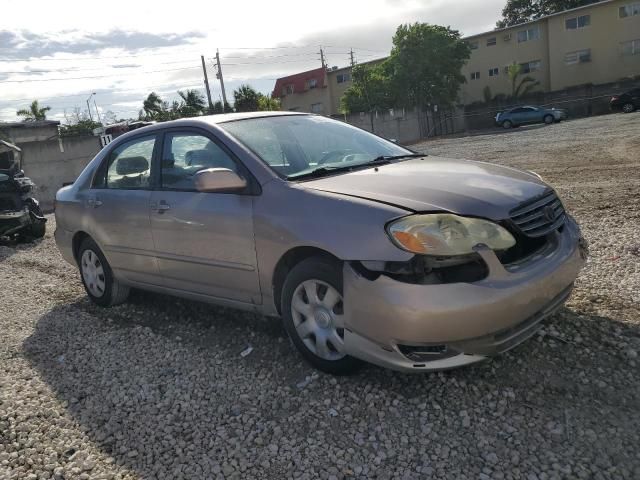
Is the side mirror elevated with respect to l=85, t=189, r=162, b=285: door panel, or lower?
elevated

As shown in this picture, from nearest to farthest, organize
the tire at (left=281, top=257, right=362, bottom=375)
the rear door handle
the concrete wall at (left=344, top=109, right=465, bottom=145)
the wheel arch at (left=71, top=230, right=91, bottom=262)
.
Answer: the tire at (left=281, top=257, right=362, bottom=375) < the rear door handle < the wheel arch at (left=71, top=230, right=91, bottom=262) < the concrete wall at (left=344, top=109, right=465, bottom=145)

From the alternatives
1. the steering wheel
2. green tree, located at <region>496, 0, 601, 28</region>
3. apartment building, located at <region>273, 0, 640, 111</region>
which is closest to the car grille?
the steering wheel

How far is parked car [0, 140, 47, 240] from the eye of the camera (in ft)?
30.6

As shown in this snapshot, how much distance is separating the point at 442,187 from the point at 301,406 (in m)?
1.48

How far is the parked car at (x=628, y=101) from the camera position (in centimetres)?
3055

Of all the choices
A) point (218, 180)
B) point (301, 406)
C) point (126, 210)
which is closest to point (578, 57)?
point (126, 210)

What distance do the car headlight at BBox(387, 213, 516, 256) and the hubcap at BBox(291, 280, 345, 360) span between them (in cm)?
55

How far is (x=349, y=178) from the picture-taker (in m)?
3.36

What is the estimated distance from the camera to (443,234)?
271 cm

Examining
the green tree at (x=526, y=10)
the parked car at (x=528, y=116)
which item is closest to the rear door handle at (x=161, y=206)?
the parked car at (x=528, y=116)

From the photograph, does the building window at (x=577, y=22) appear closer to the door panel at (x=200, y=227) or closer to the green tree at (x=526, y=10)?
the green tree at (x=526, y=10)

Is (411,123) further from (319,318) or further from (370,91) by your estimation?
(319,318)

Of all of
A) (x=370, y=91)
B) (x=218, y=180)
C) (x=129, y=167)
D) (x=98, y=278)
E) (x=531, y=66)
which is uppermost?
(x=531, y=66)

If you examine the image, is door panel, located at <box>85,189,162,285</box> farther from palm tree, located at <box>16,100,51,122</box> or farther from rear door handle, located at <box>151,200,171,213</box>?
palm tree, located at <box>16,100,51,122</box>
